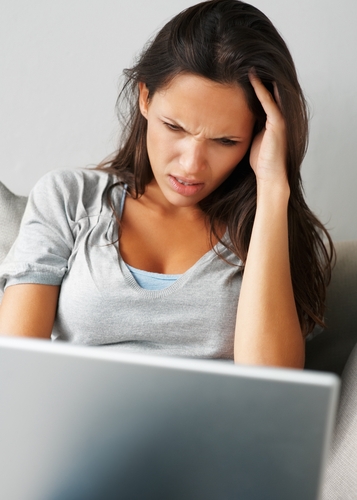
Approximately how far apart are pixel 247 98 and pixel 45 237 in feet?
1.71

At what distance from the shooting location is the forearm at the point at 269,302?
1.21m

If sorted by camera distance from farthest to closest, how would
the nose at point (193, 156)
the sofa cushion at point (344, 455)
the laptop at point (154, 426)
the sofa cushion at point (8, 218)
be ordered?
the sofa cushion at point (8, 218) < the nose at point (193, 156) < the sofa cushion at point (344, 455) < the laptop at point (154, 426)

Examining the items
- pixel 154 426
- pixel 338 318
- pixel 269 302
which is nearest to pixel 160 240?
pixel 269 302

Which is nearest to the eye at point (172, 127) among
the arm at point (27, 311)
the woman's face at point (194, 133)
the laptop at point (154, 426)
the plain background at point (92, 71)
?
the woman's face at point (194, 133)

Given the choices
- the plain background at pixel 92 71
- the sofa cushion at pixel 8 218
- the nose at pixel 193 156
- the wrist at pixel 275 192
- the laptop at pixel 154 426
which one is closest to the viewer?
the laptop at pixel 154 426

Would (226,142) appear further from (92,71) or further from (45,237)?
(92,71)

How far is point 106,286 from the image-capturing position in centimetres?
124

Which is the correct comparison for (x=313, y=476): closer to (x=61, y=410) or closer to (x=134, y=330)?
(x=61, y=410)

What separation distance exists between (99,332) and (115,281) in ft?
0.37

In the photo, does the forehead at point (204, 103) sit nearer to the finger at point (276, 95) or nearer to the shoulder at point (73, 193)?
the finger at point (276, 95)

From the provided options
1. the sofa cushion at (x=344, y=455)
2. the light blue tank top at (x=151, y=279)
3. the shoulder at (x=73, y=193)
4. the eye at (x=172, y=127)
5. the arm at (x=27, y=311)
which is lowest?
the sofa cushion at (x=344, y=455)

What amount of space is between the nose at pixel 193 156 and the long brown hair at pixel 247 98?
0.13 m

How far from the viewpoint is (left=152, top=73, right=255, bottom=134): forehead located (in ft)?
3.83

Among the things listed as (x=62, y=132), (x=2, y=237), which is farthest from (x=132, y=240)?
(x=62, y=132)
